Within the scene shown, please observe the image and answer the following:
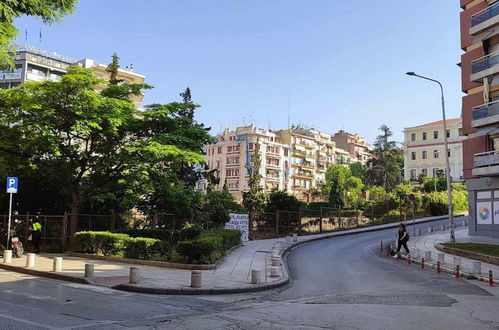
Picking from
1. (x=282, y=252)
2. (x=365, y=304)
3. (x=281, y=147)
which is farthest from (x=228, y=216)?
(x=281, y=147)

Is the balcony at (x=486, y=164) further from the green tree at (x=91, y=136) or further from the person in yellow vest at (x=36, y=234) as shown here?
the person in yellow vest at (x=36, y=234)

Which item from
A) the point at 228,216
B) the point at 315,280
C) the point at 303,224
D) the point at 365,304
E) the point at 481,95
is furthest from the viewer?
the point at 303,224

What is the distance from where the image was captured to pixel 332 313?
951cm

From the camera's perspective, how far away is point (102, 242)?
19641 millimetres

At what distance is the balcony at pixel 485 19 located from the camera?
1350 inches

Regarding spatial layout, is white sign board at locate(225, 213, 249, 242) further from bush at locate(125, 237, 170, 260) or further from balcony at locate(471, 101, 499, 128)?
balcony at locate(471, 101, 499, 128)

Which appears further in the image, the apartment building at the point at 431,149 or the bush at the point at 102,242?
the apartment building at the point at 431,149

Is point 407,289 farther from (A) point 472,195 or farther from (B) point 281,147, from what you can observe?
(B) point 281,147

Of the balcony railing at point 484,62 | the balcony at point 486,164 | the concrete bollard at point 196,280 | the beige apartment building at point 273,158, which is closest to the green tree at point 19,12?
the concrete bollard at point 196,280

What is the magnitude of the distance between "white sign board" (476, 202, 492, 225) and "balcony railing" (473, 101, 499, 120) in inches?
269

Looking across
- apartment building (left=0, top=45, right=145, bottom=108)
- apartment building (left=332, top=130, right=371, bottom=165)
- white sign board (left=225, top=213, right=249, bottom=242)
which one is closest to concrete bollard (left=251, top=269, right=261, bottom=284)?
white sign board (left=225, top=213, right=249, bottom=242)

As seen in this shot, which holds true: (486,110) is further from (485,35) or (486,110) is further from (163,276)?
(163,276)

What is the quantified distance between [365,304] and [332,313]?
5.61 ft

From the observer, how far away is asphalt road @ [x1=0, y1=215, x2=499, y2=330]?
8164 millimetres
